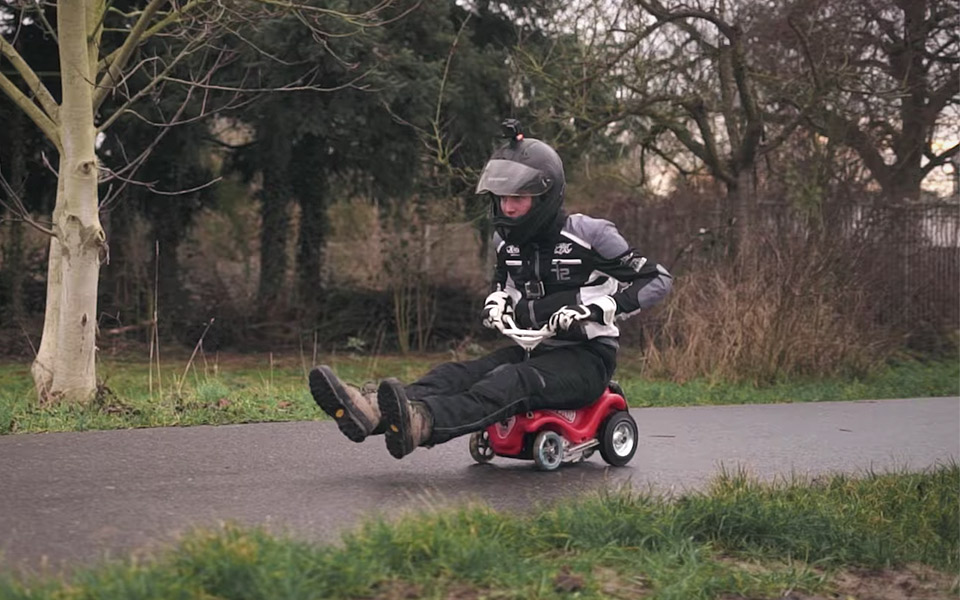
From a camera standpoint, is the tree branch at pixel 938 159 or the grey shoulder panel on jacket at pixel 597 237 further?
the tree branch at pixel 938 159

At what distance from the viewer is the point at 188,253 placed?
61.4 ft

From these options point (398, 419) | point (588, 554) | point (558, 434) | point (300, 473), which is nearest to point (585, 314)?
point (558, 434)

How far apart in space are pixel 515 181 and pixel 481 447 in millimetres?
1435

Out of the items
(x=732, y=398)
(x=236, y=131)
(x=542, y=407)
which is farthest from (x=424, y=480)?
(x=236, y=131)

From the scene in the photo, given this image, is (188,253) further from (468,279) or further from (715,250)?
(715,250)

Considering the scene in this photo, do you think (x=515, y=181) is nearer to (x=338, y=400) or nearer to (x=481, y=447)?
(x=481, y=447)

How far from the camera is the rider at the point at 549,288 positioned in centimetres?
649

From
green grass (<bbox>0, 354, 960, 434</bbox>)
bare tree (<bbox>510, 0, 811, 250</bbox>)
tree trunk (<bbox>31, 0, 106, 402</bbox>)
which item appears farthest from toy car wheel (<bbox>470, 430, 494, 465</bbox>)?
bare tree (<bbox>510, 0, 811, 250</bbox>)

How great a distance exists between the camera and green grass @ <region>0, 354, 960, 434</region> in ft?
28.2

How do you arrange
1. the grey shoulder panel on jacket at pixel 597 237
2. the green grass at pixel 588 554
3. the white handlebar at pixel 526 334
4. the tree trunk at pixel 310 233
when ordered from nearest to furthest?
the green grass at pixel 588 554, the white handlebar at pixel 526 334, the grey shoulder panel on jacket at pixel 597 237, the tree trunk at pixel 310 233

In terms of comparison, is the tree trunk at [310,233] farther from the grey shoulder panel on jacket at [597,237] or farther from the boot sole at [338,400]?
the boot sole at [338,400]

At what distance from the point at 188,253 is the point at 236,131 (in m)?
1.96

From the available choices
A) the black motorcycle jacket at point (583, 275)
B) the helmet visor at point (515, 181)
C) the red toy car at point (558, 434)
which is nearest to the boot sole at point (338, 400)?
the red toy car at point (558, 434)

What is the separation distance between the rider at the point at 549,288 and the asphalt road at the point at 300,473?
50 cm
